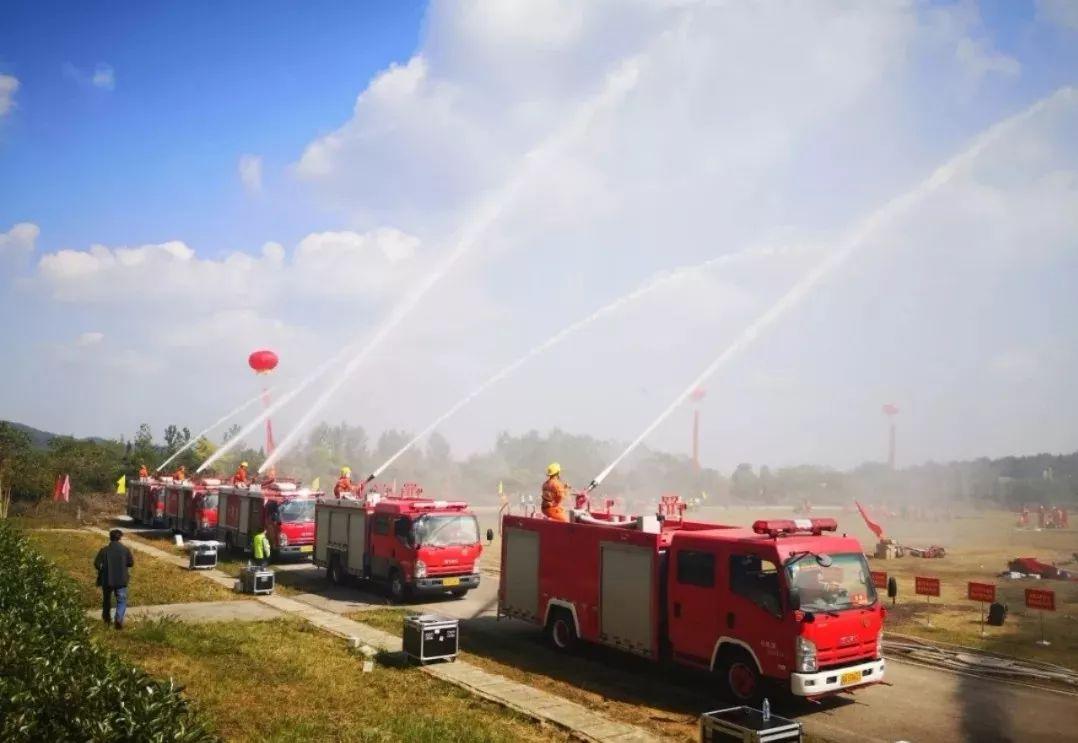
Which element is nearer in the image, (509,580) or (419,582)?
(509,580)

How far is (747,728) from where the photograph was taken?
8.53 metres

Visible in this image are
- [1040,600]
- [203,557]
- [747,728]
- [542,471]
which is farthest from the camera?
[542,471]

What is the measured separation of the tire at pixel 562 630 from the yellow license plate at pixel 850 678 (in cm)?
575

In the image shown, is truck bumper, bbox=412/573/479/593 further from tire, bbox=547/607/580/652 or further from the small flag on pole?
the small flag on pole

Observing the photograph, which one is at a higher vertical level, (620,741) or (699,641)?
(699,641)

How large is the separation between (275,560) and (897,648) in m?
23.9

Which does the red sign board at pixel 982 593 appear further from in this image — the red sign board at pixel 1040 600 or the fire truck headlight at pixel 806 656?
the fire truck headlight at pixel 806 656

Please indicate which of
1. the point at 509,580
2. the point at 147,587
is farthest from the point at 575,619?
the point at 147,587

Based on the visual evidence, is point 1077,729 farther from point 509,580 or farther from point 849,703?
point 509,580

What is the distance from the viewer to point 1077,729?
→ 11.7 meters

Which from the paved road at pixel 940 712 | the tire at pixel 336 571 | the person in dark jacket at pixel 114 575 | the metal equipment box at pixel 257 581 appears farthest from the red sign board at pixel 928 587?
the person in dark jacket at pixel 114 575

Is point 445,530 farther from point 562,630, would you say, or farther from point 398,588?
point 562,630

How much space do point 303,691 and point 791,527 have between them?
8.55 meters

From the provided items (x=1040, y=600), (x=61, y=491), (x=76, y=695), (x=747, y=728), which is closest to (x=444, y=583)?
(x=747, y=728)
